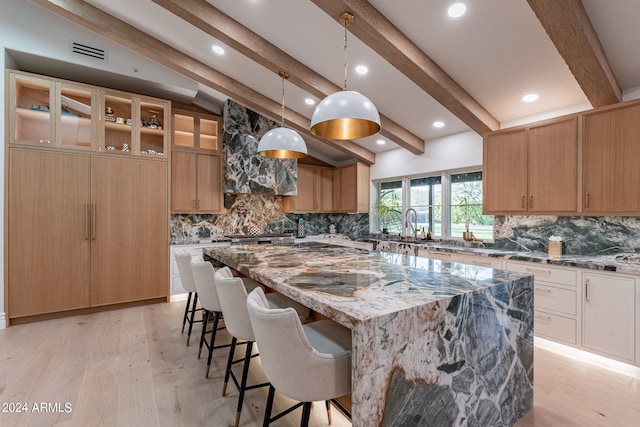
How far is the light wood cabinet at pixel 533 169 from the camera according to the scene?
2.96 metres

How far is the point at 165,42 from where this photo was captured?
3.66 metres

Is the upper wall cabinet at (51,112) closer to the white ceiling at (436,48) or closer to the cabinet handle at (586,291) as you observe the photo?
A: the white ceiling at (436,48)

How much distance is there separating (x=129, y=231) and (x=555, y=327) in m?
Answer: 5.00

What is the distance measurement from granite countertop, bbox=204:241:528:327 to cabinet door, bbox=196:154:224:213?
7.97 feet

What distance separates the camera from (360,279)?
167cm

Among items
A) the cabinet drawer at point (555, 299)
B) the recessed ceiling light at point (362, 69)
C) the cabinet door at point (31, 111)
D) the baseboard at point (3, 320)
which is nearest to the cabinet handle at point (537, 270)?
the cabinet drawer at point (555, 299)

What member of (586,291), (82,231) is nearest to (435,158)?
(586,291)

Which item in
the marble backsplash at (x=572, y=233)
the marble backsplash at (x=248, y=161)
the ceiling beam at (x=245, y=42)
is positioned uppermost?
the ceiling beam at (x=245, y=42)

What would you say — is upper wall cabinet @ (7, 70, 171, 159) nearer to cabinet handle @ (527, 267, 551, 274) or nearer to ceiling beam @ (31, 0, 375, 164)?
ceiling beam @ (31, 0, 375, 164)

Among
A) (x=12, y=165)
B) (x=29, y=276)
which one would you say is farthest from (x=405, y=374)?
(x=12, y=165)

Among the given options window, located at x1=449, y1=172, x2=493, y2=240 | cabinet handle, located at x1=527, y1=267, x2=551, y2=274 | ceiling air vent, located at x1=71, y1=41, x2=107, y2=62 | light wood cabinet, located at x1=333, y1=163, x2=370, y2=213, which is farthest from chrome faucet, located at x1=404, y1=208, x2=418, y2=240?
ceiling air vent, located at x1=71, y1=41, x2=107, y2=62

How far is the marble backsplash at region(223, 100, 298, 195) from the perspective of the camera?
15.5ft

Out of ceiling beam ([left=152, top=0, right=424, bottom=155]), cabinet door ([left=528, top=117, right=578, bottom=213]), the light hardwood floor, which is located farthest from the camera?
cabinet door ([left=528, top=117, right=578, bottom=213])

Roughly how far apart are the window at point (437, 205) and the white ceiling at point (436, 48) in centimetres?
88
